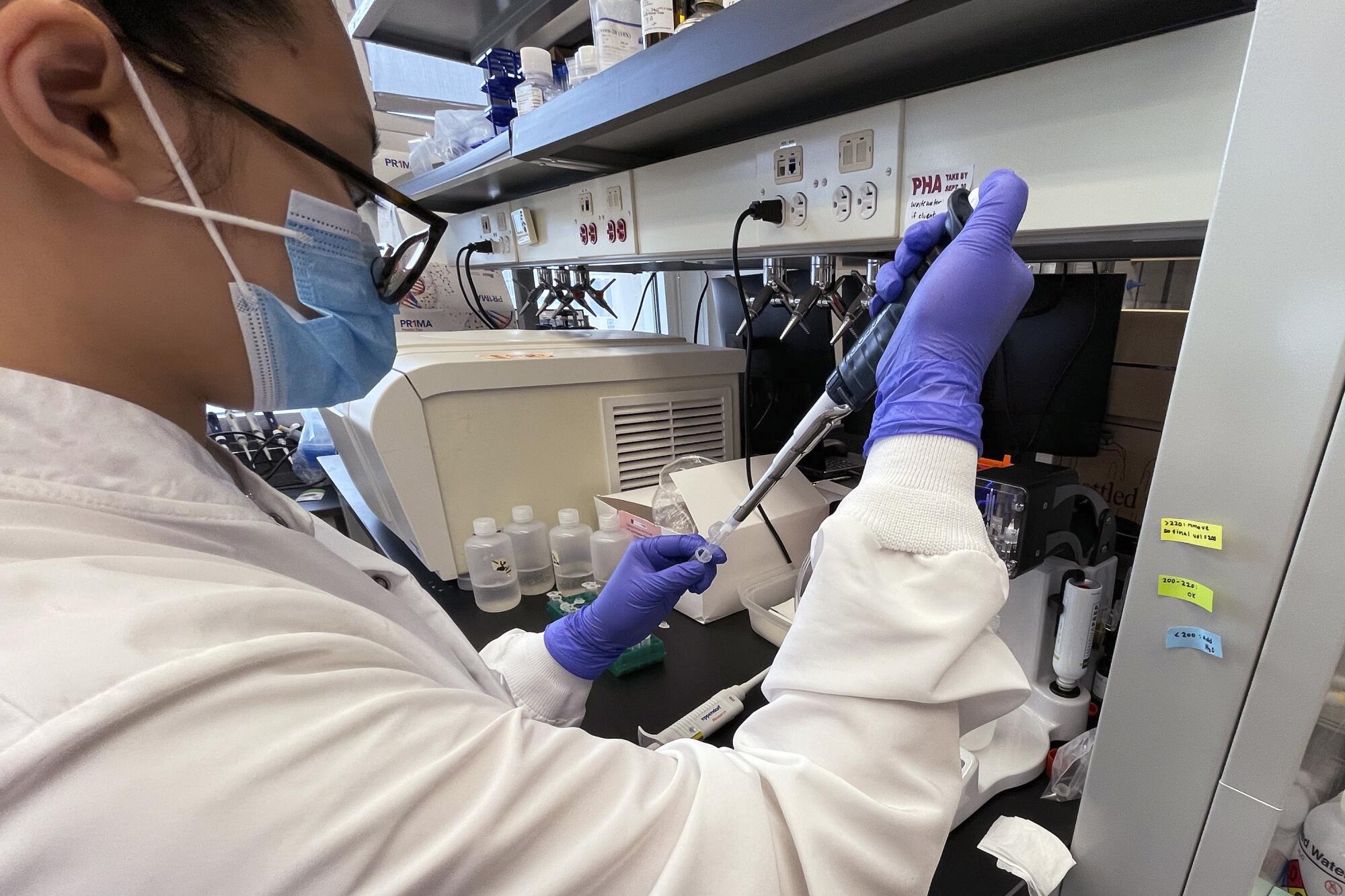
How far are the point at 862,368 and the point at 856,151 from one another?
0.35m

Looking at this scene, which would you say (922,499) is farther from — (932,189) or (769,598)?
(769,598)

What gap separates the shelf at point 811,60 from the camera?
577mm

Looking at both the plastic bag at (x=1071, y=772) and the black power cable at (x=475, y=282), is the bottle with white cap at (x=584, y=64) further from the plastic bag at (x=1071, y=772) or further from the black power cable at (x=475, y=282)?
the plastic bag at (x=1071, y=772)

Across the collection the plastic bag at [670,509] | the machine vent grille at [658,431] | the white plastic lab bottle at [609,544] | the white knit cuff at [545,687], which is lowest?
the white knit cuff at [545,687]

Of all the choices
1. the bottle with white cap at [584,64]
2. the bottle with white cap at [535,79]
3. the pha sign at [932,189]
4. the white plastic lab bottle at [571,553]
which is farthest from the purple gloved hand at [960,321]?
the bottle with white cap at [535,79]

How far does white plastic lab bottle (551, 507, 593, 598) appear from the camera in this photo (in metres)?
1.20

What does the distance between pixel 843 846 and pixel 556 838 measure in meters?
0.21

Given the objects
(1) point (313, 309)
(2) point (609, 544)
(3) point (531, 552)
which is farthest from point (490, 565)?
(1) point (313, 309)

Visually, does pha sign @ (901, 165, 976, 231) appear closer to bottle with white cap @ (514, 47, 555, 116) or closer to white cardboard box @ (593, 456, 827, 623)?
white cardboard box @ (593, 456, 827, 623)

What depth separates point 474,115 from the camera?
158 cm

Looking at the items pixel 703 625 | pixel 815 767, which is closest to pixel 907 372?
pixel 815 767

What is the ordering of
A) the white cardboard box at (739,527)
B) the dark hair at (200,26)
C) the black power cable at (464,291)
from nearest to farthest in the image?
1. the dark hair at (200,26)
2. the white cardboard box at (739,527)
3. the black power cable at (464,291)

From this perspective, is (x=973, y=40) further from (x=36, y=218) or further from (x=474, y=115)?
(x=474, y=115)

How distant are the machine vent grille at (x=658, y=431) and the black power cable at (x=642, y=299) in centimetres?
96
